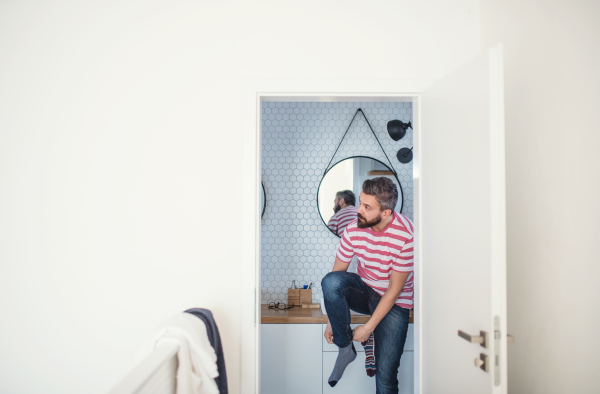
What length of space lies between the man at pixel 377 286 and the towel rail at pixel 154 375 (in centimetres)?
120

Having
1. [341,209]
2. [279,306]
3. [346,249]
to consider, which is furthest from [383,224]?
[279,306]

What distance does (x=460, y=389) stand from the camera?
135 centimetres

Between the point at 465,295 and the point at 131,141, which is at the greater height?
the point at 131,141

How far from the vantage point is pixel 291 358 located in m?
2.60

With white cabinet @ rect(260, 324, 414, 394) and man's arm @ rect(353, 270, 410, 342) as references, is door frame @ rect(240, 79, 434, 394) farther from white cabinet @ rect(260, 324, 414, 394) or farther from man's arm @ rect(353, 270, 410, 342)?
white cabinet @ rect(260, 324, 414, 394)

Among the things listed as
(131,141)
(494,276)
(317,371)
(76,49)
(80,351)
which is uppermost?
(76,49)

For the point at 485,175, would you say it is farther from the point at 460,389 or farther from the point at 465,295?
the point at 460,389

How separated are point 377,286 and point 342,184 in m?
0.88

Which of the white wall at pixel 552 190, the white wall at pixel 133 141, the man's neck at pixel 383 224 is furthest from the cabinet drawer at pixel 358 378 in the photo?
the white wall at pixel 133 141

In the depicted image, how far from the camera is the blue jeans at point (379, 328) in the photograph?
225 cm

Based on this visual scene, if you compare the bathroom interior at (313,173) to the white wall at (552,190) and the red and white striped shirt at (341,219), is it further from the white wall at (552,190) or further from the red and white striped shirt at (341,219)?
the white wall at (552,190)

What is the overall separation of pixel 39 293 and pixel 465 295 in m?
1.77

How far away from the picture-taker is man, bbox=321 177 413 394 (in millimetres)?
→ 2209

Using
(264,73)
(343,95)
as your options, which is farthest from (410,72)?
(264,73)
